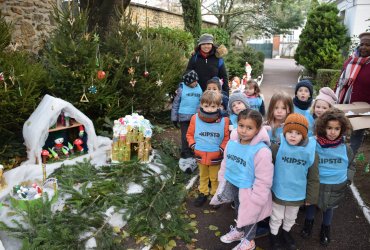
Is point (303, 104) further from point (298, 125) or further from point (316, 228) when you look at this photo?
point (316, 228)

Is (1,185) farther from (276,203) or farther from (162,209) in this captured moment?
(276,203)

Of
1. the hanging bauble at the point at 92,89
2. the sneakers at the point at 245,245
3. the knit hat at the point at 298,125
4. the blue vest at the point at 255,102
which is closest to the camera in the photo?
the knit hat at the point at 298,125

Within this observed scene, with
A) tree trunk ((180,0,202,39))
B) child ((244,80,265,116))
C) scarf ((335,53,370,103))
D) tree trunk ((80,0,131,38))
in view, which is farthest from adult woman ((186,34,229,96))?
tree trunk ((180,0,202,39))

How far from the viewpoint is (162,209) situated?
13.2ft

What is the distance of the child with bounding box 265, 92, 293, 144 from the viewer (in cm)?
397

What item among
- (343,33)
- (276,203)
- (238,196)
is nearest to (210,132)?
(238,196)

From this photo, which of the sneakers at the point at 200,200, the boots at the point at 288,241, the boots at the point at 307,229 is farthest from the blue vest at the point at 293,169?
the sneakers at the point at 200,200

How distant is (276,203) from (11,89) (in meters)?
4.14

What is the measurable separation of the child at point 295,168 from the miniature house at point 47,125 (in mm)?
3377

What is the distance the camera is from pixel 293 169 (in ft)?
10.4

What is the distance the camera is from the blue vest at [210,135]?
423 centimetres

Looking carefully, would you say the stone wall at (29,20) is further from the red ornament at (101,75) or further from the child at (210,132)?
the child at (210,132)

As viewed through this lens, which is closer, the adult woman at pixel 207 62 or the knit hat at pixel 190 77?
the knit hat at pixel 190 77

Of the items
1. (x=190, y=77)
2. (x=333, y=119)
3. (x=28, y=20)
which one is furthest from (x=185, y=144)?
(x=28, y=20)
